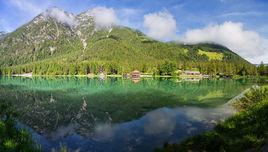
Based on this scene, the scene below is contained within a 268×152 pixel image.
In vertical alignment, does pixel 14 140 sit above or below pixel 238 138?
below

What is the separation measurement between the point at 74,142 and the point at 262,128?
24186 mm

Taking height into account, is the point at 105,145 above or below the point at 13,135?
below

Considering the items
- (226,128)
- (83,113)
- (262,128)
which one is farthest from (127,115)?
(262,128)

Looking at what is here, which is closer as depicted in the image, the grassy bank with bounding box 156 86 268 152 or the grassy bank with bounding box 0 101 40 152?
the grassy bank with bounding box 156 86 268 152

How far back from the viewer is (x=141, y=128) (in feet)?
158

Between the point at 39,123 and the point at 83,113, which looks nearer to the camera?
the point at 39,123

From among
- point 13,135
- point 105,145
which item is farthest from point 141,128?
point 13,135

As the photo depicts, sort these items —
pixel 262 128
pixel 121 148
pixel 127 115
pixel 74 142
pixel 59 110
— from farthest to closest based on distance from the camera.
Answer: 1. pixel 59 110
2. pixel 127 115
3. pixel 74 142
4. pixel 121 148
5. pixel 262 128

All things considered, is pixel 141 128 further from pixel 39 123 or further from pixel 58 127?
pixel 39 123

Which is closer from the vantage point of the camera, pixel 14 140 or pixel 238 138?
pixel 238 138

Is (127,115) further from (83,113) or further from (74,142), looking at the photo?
(74,142)

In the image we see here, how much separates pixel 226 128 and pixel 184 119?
23.9 metres

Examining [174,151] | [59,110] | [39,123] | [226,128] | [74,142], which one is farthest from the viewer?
[59,110]

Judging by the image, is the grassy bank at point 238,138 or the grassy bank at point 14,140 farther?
the grassy bank at point 14,140
